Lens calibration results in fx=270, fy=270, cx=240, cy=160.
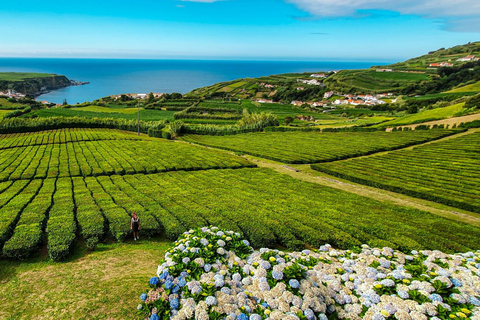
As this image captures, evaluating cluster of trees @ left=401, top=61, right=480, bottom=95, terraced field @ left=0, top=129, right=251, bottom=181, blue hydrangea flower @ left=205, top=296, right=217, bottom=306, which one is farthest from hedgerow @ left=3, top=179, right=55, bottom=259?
cluster of trees @ left=401, top=61, right=480, bottom=95

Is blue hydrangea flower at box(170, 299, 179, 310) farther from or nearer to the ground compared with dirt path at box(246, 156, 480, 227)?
farther from the ground

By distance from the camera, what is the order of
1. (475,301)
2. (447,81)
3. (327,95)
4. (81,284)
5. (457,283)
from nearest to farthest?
(475,301)
(457,283)
(81,284)
(447,81)
(327,95)

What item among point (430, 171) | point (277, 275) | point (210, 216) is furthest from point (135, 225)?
point (430, 171)

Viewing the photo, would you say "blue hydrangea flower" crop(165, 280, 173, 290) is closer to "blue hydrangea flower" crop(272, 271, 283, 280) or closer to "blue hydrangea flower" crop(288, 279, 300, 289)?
"blue hydrangea flower" crop(272, 271, 283, 280)

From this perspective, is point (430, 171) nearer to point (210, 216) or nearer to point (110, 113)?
point (210, 216)

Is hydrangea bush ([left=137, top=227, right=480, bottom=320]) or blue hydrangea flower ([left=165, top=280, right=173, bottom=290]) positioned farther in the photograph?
blue hydrangea flower ([left=165, top=280, right=173, bottom=290])
